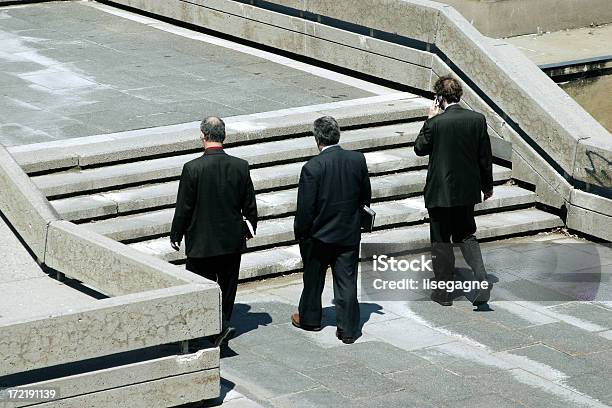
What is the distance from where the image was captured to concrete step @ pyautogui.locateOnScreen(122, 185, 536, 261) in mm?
10625

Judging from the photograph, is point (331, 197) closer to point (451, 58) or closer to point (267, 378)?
point (267, 378)

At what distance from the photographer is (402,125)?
13.2 metres

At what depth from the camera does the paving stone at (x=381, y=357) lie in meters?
8.60

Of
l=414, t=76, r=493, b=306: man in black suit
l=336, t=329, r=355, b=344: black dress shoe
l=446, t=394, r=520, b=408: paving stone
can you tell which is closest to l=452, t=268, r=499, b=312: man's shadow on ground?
l=414, t=76, r=493, b=306: man in black suit

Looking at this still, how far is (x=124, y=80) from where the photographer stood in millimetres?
14812

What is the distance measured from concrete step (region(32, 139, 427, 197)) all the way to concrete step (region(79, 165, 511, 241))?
0.11 metres

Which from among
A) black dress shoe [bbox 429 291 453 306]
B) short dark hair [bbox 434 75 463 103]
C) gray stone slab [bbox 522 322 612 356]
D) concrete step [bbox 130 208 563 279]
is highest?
short dark hair [bbox 434 75 463 103]

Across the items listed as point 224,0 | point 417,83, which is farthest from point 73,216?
point 224,0

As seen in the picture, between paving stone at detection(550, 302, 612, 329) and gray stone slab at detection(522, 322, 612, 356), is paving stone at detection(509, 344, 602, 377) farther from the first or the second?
paving stone at detection(550, 302, 612, 329)

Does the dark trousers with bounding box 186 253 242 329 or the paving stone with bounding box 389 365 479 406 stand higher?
the dark trousers with bounding box 186 253 242 329

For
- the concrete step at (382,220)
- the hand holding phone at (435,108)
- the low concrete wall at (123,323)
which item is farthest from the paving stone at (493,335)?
the low concrete wall at (123,323)

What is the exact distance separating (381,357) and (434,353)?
414mm

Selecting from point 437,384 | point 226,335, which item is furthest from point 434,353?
point 226,335

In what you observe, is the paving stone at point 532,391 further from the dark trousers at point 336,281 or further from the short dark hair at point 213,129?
the short dark hair at point 213,129
